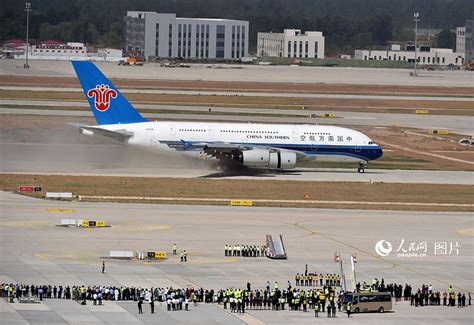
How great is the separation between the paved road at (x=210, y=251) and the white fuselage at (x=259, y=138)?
62.3 feet

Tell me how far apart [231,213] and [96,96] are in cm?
2594

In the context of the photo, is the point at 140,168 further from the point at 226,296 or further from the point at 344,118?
the point at 344,118

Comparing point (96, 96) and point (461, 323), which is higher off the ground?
point (96, 96)

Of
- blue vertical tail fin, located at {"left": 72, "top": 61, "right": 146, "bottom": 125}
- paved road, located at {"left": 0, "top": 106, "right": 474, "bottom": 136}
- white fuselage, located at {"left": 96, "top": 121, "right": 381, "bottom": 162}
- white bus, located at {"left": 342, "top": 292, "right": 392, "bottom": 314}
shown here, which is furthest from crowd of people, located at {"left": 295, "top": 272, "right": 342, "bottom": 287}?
paved road, located at {"left": 0, "top": 106, "right": 474, "bottom": 136}

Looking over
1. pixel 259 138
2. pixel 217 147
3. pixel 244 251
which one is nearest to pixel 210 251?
pixel 244 251

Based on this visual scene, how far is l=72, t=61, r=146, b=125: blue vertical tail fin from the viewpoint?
10019 centimetres

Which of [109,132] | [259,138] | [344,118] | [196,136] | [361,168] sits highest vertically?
[109,132]

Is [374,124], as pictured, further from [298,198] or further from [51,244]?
[51,244]

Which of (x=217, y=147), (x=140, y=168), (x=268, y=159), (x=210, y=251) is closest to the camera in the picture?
(x=210, y=251)

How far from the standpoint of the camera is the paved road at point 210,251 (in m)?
52.7

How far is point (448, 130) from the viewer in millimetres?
149125

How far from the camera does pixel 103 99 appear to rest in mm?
100188

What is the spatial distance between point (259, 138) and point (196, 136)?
605cm

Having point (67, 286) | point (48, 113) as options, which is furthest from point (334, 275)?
point (48, 113)
